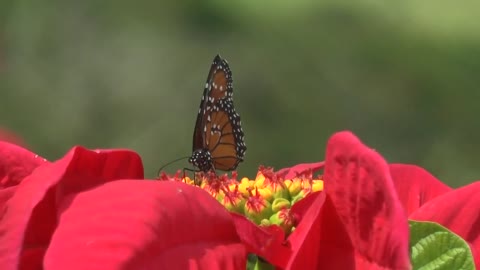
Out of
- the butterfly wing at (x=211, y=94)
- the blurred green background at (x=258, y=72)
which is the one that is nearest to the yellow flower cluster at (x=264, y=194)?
the butterfly wing at (x=211, y=94)

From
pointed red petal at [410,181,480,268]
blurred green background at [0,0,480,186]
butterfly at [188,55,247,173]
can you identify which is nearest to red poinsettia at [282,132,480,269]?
pointed red petal at [410,181,480,268]

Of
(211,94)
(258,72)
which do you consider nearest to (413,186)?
(211,94)

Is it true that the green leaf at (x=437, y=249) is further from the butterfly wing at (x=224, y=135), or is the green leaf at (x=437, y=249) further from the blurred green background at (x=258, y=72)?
the blurred green background at (x=258, y=72)

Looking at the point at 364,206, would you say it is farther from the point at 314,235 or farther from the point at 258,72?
the point at 258,72

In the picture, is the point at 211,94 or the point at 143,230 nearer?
the point at 143,230

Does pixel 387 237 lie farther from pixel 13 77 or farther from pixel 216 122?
pixel 13 77

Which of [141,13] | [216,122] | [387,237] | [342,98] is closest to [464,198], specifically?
[387,237]
